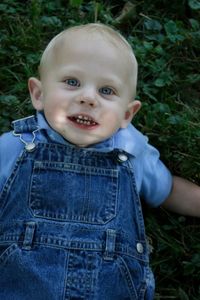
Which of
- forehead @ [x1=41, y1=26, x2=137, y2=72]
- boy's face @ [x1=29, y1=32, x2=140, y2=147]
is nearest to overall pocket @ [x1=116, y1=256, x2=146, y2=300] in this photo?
boy's face @ [x1=29, y1=32, x2=140, y2=147]

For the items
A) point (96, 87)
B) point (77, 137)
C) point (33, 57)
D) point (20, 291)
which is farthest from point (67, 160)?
point (33, 57)

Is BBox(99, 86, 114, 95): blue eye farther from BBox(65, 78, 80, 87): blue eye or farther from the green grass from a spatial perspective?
the green grass

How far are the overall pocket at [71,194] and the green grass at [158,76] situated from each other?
1.22ft

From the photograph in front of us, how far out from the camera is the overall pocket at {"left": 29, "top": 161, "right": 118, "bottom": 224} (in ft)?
8.39

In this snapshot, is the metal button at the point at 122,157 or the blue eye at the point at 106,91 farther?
the metal button at the point at 122,157

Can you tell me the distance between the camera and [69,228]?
2.54m

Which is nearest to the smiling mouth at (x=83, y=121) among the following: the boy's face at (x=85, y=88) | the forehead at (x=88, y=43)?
the boy's face at (x=85, y=88)

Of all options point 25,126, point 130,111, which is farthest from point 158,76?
point 25,126

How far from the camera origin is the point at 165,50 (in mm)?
3242

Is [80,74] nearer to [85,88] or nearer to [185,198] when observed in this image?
[85,88]

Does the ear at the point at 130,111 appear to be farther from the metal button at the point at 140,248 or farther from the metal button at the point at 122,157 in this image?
the metal button at the point at 140,248

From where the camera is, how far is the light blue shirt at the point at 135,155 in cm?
262

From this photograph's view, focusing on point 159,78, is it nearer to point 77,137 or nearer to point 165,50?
point 165,50

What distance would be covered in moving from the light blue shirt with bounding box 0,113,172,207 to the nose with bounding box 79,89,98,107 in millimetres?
198
